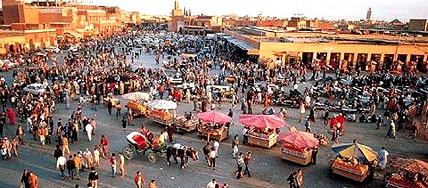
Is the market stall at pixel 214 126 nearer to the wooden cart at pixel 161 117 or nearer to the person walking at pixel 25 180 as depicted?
the wooden cart at pixel 161 117

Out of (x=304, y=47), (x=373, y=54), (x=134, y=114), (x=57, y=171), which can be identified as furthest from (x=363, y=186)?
(x=373, y=54)

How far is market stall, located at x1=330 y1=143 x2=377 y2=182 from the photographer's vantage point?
40.6ft

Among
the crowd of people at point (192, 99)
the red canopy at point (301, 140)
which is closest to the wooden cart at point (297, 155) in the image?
the red canopy at point (301, 140)

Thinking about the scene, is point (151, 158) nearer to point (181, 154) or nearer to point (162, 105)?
point (181, 154)

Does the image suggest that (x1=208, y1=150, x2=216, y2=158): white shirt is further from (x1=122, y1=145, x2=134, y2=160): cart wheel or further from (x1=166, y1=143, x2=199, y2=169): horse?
(x1=122, y1=145, x2=134, y2=160): cart wheel

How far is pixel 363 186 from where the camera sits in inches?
482

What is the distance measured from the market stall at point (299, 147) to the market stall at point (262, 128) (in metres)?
1.29

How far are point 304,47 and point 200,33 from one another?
67401 mm

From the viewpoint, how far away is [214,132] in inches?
629

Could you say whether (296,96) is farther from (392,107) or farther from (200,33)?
(200,33)

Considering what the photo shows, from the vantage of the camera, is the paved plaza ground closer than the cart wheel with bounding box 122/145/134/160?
Yes

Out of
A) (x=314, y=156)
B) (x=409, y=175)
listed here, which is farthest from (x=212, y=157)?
(x=409, y=175)

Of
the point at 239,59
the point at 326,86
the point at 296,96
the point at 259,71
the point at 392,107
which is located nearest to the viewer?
the point at 392,107

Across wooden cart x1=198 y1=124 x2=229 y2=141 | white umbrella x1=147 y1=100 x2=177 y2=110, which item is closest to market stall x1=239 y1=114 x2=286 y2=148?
wooden cart x1=198 y1=124 x2=229 y2=141
